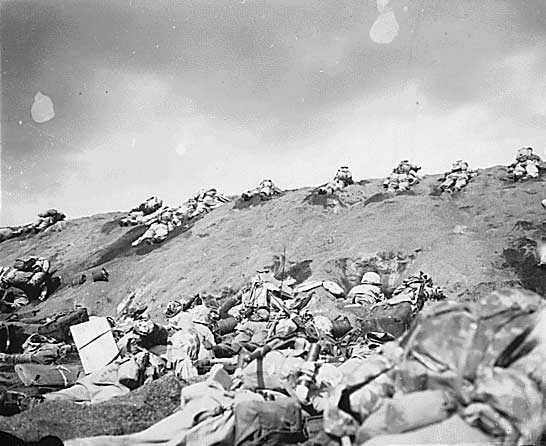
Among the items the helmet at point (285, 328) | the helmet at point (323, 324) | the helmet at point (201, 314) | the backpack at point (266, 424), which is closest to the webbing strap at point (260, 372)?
the backpack at point (266, 424)

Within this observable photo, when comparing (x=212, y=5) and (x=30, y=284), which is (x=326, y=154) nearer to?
(x=212, y=5)

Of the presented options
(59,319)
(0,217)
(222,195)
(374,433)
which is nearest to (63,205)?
(0,217)

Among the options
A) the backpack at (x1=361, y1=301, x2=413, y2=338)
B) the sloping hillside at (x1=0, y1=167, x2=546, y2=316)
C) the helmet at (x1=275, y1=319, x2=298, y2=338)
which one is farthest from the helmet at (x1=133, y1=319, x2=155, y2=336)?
the backpack at (x1=361, y1=301, x2=413, y2=338)

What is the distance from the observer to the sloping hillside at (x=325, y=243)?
6367mm

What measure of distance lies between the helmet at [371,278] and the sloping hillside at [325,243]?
0.10 m

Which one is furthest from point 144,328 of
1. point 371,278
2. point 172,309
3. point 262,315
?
point 371,278

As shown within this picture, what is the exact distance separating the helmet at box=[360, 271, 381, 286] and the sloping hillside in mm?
105

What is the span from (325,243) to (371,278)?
2.41ft

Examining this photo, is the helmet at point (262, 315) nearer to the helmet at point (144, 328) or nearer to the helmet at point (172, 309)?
the helmet at point (172, 309)

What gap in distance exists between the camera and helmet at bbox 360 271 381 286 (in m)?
6.72

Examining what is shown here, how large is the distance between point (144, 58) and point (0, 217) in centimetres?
250

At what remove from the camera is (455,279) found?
20.8 feet

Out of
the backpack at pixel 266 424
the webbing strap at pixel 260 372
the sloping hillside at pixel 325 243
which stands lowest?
the backpack at pixel 266 424

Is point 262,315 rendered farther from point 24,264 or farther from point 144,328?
point 24,264
